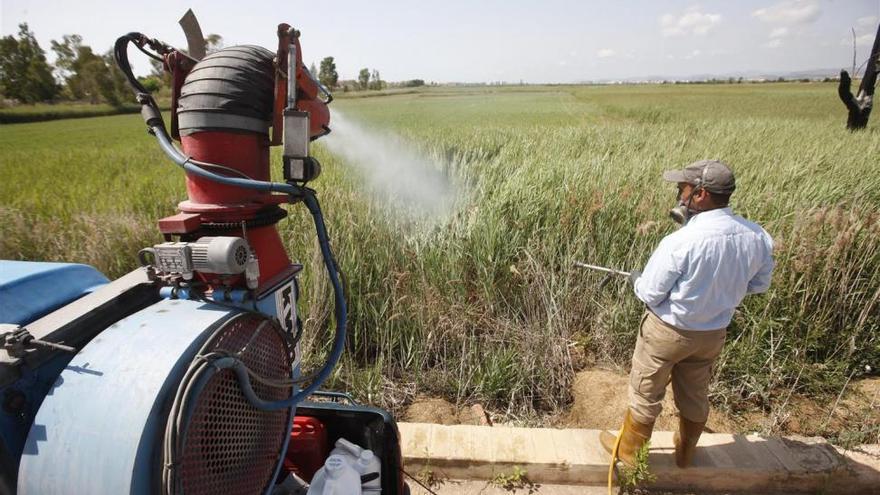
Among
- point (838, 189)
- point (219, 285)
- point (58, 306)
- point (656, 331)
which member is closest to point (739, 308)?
point (656, 331)

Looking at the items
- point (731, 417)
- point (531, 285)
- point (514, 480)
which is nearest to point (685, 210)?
point (531, 285)

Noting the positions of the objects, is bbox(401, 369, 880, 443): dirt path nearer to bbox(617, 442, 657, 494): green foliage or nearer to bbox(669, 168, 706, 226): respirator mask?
bbox(617, 442, 657, 494): green foliage

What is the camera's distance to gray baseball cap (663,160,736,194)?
208 centimetres

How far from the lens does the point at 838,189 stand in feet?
15.0

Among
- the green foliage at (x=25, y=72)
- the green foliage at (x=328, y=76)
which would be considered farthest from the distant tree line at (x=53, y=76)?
the green foliage at (x=328, y=76)

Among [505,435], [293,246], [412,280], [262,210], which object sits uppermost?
[262,210]

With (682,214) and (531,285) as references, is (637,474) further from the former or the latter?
(531,285)

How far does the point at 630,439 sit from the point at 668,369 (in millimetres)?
457

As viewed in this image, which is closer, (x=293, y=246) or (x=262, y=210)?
(x=262, y=210)

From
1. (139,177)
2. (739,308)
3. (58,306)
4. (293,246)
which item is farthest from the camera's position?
(139,177)

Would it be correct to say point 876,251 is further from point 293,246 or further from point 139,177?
point 139,177

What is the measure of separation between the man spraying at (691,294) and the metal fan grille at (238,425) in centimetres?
183

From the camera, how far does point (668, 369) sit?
2.31 metres

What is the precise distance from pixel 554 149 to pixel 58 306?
25.1 feet
